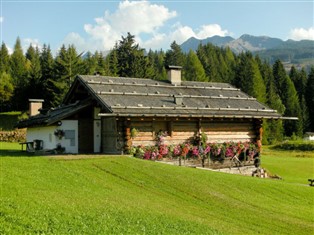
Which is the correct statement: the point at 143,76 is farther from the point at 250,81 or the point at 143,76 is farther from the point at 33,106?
the point at 33,106

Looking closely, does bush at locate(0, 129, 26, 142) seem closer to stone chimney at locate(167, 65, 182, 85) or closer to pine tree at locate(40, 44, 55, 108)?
pine tree at locate(40, 44, 55, 108)

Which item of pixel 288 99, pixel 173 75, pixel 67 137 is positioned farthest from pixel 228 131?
pixel 288 99

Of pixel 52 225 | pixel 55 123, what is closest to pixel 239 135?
pixel 55 123

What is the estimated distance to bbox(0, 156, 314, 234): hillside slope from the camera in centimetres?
1075

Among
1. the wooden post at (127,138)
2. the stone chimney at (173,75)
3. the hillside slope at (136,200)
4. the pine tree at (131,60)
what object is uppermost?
the pine tree at (131,60)

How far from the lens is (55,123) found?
87.6ft

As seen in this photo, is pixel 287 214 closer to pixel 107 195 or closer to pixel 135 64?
pixel 107 195

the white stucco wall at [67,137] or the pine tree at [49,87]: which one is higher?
the pine tree at [49,87]

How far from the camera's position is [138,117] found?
2545 cm

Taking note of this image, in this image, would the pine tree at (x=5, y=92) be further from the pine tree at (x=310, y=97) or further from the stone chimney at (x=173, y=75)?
the pine tree at (x=310, y=97)

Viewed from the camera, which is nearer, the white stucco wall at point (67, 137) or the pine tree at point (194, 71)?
the white stucco wall at point (67, 137)

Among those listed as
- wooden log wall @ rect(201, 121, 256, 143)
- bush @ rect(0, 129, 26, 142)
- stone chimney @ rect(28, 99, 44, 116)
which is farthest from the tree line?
wooden log wall @ rect(201, 121, 256, 143)

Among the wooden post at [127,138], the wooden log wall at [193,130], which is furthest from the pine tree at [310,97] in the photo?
the wooden post at [127,138]

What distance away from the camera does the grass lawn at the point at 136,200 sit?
35.3 ft
